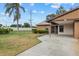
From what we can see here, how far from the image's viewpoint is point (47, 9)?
Answer: 6043mm

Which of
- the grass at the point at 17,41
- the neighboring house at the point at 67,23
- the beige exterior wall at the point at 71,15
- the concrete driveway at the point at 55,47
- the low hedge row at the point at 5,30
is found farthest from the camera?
the beige exterior wall at the point at 71,15

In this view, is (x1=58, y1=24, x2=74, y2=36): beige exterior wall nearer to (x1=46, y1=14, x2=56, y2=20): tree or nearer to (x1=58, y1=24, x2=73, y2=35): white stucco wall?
(x1=58, y1=24, x2=73, y2=35): white stucco wall

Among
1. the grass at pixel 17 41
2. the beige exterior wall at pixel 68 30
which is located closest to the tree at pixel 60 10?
the beige exterior wall at pixel 68 30

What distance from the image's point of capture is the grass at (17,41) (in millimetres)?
5902

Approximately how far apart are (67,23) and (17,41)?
82.4 inches

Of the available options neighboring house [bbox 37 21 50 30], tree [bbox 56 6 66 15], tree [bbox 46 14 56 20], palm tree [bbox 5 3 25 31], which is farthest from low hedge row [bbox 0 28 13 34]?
tree [bbox 56 6 66 15]

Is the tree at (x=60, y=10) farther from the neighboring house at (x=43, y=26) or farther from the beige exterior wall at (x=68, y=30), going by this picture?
the beige exterior wall at (x=68, y=30)

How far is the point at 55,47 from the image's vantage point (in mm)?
6016

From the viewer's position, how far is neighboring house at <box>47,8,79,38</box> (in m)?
6.53

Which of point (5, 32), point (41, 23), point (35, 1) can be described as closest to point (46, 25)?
point (41, 23)

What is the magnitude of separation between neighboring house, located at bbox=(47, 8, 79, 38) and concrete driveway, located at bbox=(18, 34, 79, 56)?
251 mm

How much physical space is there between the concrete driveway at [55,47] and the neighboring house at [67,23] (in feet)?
0.82

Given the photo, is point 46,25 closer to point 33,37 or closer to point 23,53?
point 33,37

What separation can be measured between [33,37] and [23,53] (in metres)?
0.68
